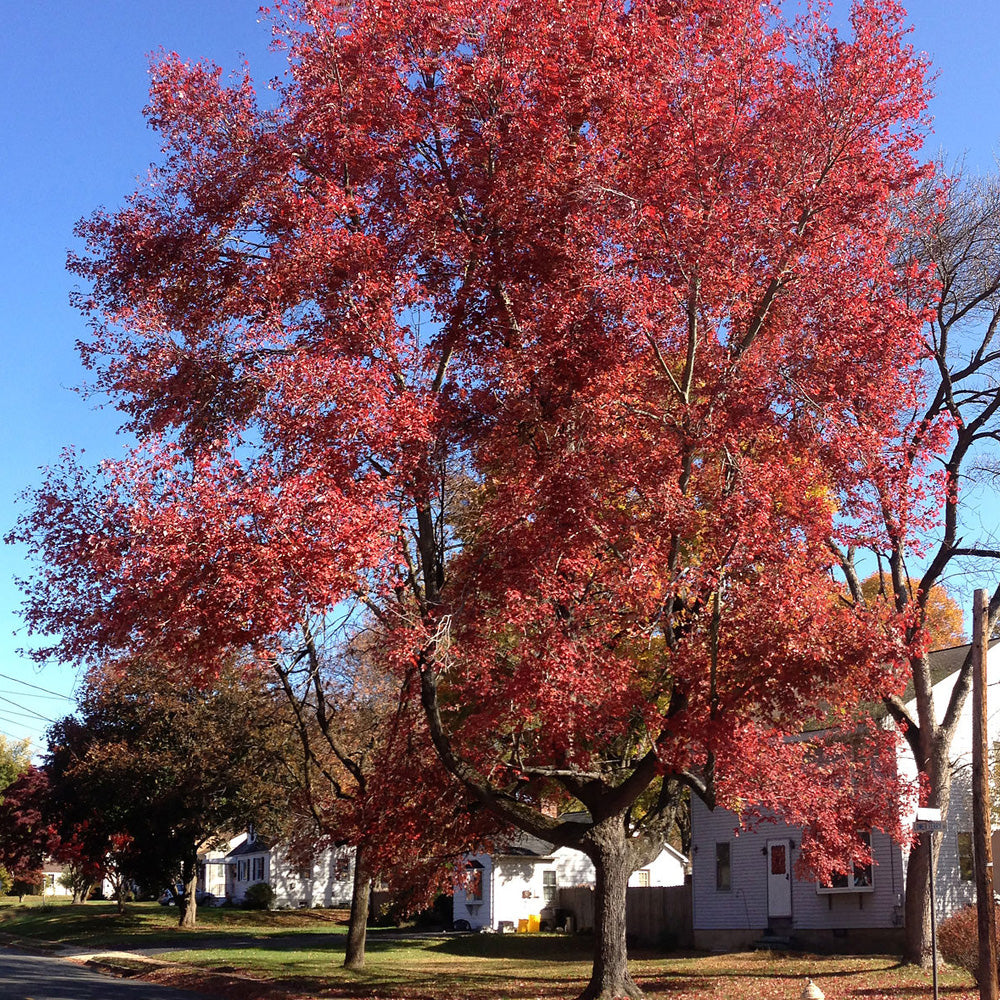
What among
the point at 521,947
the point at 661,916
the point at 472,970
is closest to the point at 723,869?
the point at 661,916

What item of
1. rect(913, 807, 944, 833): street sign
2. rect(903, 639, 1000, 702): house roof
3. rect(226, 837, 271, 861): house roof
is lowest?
rect(226, 837, 271, 861): house roof

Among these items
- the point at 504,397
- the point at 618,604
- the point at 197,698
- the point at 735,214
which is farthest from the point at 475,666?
the point at 197,698

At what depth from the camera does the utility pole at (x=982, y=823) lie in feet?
47.4

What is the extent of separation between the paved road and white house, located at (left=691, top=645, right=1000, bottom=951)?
13.3 metres

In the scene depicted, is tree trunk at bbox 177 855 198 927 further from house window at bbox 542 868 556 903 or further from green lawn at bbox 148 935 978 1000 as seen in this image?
house window at bbox 542 868 556 903

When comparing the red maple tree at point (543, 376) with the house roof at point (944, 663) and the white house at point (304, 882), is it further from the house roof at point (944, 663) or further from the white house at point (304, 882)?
the white house at point (304, 882)

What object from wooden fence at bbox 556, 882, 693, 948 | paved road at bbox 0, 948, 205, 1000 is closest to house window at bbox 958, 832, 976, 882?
wooden fence at bbox 556, 882, 693, 948

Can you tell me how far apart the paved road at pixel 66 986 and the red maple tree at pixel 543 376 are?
7868 mm

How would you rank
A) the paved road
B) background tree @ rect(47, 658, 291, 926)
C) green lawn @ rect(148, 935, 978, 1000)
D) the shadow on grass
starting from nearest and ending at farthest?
green lawn @ rect(148, 935, 978, 1000)
the paved road
the shadow on grass
background tree @ rect(47, 658, 291, 926)

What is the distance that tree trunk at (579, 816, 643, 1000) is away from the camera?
17.2m

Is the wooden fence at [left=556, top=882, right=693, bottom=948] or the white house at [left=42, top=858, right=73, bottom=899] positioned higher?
the wooden fence at [left=556, top=882, right=693, bottom=948]

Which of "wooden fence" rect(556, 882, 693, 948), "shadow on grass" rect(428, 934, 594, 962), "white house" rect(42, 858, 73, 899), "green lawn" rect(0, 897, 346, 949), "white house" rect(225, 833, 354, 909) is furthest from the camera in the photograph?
"white house" rect(42, 858, 73, 899)

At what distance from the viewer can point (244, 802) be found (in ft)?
143

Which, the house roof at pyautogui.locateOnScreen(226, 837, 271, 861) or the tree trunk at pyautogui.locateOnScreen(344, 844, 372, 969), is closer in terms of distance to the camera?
the tree trunk at pyautogui.locateOnScreen(344, 844, 372, 969)
